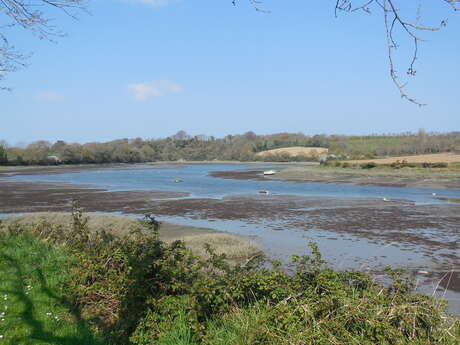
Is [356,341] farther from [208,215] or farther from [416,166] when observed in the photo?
[416,166]

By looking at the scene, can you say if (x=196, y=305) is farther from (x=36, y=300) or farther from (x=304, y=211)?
(x=304, y=211)

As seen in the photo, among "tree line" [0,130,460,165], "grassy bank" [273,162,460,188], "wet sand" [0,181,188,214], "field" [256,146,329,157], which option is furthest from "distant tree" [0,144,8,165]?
"field" [256,146,329,157]

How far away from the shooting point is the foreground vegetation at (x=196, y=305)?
A: 4.88 meters

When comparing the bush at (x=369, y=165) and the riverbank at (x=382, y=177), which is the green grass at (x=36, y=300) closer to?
the riverbank at (x=382, y=177)

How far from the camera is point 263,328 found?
4941mm

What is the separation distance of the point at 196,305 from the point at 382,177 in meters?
63.6

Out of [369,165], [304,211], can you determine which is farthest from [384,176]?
[304,211]

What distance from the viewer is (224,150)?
18688 cm

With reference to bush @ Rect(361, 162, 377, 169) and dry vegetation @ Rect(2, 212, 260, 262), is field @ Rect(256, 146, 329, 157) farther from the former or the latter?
dry vegetation @ Rect(2, 212, 260, 262)

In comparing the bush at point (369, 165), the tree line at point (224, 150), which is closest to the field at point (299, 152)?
the tree line at point (224, 150)

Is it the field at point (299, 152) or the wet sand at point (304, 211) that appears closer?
the wet sand at point (304, 211)

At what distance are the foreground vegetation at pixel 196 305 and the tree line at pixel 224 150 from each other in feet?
332

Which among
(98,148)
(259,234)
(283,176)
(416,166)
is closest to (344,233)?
(259,234)

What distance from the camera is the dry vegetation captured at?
57.5 feet
